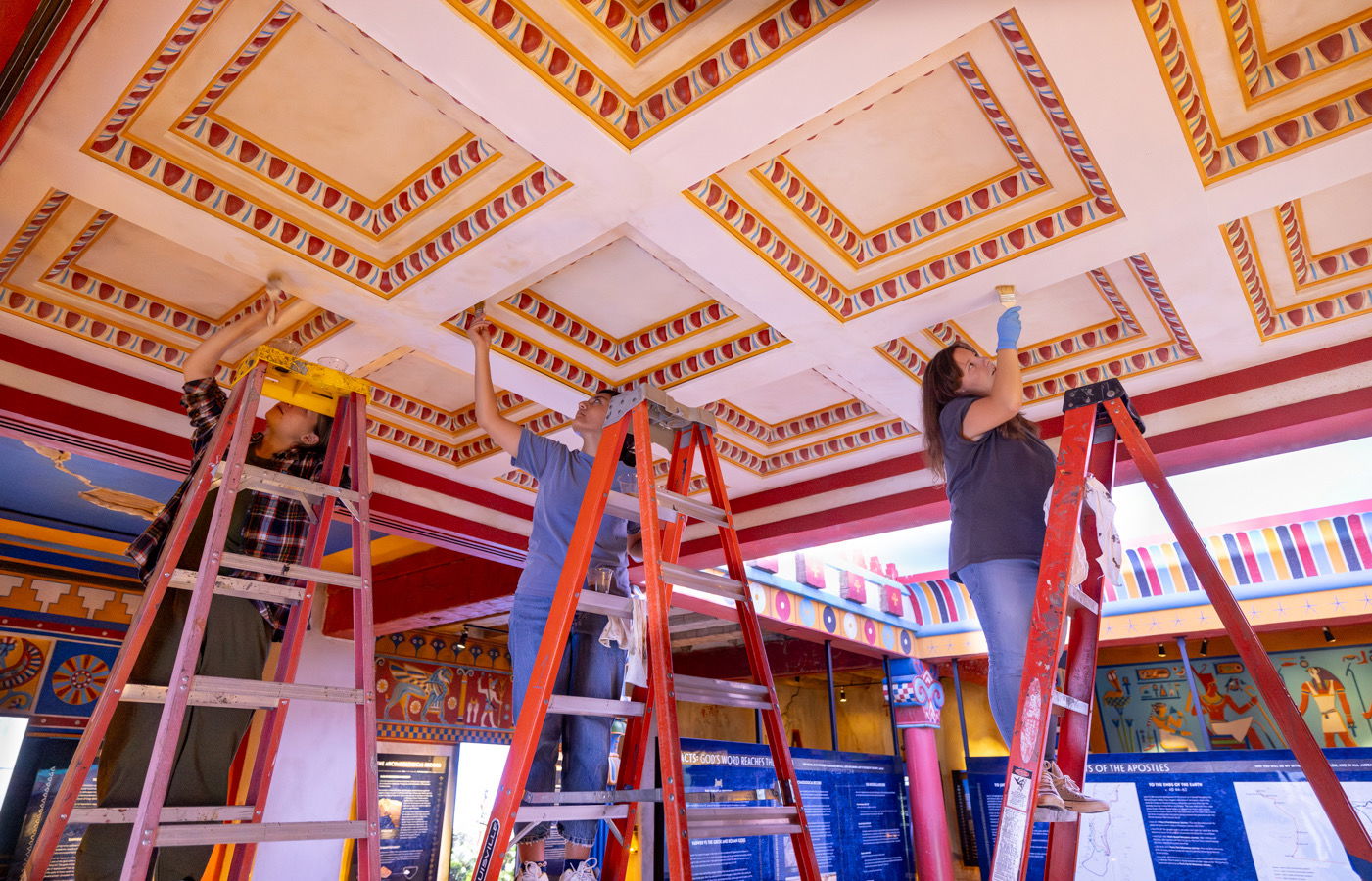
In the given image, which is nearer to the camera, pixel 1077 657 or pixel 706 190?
pixel 1077 657

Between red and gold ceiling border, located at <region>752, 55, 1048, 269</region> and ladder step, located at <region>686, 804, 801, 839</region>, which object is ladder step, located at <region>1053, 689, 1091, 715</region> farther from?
red and gold ceiling border, located at <region>752, 55, 1048, 269</region>

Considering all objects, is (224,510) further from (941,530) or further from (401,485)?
(941,530)

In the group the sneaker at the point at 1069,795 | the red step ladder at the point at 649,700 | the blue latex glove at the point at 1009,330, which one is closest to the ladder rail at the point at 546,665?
the red step ladder at the point at 649,700

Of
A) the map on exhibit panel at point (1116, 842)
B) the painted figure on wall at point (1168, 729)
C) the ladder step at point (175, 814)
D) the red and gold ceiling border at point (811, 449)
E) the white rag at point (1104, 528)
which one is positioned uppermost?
the red and gold ceiling border at point (811, 449)

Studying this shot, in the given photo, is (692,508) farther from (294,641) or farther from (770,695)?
(294,641)

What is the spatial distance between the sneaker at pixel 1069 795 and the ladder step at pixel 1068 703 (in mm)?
144

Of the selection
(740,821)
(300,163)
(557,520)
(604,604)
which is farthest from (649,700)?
(300,163)

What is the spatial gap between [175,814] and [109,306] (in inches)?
102

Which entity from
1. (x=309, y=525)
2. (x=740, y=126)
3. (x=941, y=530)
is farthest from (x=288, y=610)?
(x=941, y=530)

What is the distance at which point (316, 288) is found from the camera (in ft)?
10.6

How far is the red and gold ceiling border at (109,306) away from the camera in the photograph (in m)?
3.11

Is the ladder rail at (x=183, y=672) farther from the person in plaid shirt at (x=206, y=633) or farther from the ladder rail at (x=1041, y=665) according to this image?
the ladder rail at (x=1041, y=665)

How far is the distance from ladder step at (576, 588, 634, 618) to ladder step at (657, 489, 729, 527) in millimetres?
313

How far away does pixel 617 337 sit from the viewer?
4.10 meters
